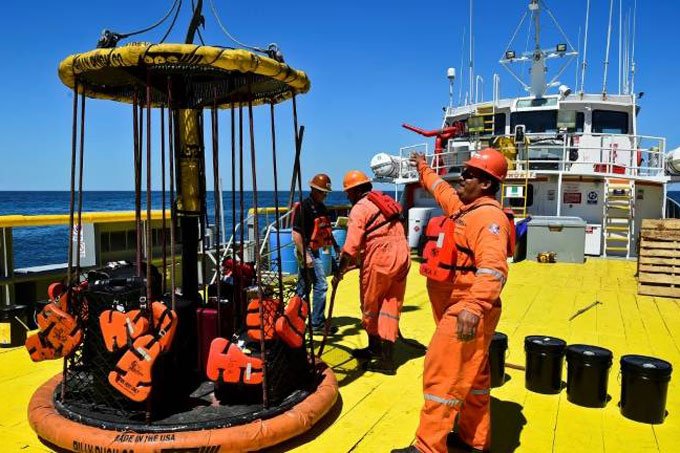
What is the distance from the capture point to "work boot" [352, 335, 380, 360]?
5012 millimetres

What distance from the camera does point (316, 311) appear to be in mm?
6172

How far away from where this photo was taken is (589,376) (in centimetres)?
406

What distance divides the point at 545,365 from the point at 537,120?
43.7 feet

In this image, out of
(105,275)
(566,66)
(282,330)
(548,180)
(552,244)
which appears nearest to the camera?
(282,330)

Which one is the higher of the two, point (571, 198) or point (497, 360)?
point (571, 198)

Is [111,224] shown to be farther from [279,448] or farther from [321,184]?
[279,448]

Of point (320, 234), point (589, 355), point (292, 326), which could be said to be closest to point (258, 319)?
point (292, 326)

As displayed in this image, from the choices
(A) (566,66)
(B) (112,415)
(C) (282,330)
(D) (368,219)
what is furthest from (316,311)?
(A) (566,66)

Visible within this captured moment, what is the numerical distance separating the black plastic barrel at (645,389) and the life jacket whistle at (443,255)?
1.73 meters

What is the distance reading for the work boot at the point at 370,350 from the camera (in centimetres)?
501

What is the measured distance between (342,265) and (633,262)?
10.3 meters

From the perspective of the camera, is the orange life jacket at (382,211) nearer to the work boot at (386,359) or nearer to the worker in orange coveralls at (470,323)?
the work boot at (386,359)

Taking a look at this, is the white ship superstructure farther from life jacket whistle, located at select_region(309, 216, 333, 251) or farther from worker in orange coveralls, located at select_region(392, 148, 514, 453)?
worker in orange coveralls, located at select_region(392, 148, 514, 453)

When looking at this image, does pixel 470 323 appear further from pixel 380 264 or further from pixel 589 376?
pixel 380 264
